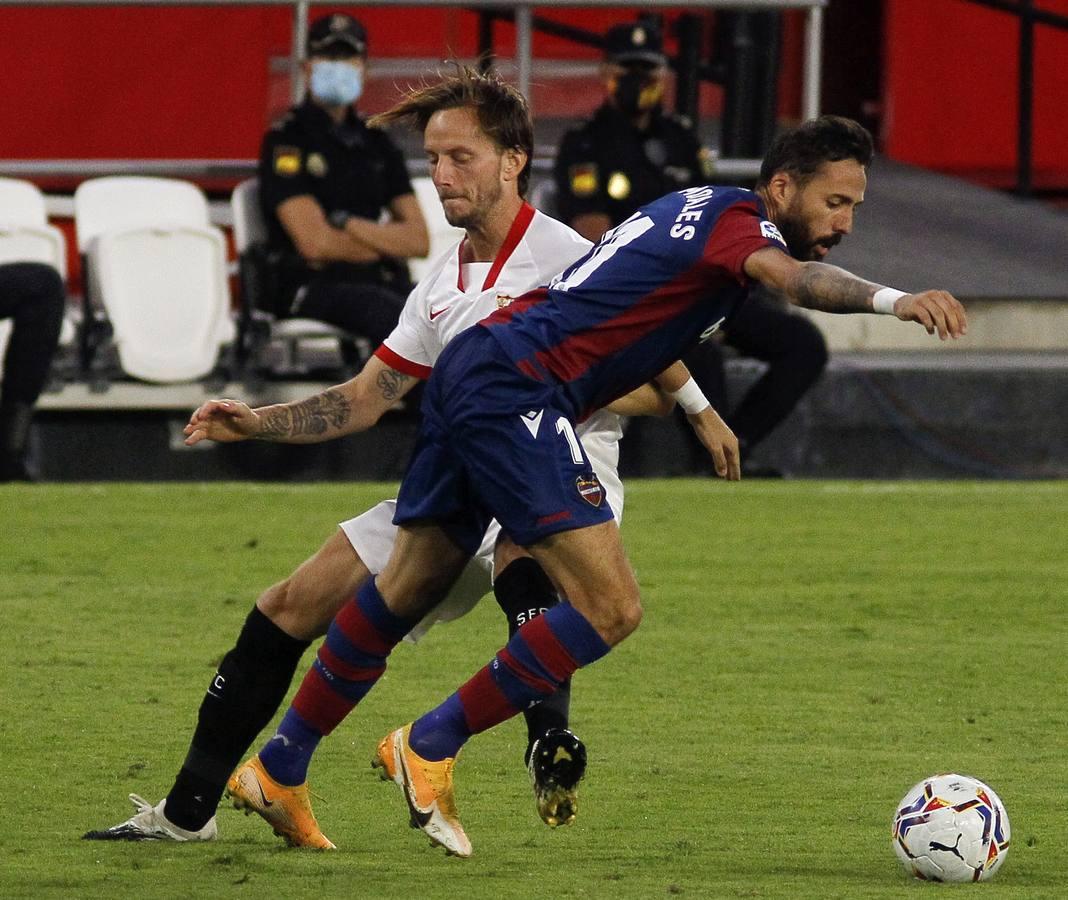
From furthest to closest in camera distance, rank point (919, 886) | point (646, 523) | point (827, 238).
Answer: point (646, 523) → point (827, 238) → point (919, 886)

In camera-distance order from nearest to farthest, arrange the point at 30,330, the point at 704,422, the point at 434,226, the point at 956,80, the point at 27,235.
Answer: the point at 704,422, the point at 30,330, the point at 27,235, the point at 434,226, the point at 956,80

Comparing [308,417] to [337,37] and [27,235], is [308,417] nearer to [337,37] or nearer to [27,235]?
[337,37]

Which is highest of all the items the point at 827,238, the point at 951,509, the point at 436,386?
the point at 827,238

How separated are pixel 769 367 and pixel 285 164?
2.25m

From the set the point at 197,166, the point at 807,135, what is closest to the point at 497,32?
the point at 197,166

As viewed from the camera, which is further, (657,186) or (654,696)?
(657,186)

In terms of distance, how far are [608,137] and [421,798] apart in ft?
20.6

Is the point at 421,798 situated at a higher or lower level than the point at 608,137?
lower

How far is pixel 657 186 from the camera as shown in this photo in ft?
32.6

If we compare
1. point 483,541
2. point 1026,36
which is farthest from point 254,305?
point 483,541

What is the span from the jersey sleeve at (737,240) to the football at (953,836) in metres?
1.02

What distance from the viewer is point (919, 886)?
4.04 meters

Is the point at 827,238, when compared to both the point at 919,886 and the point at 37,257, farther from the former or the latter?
the point at 37,257

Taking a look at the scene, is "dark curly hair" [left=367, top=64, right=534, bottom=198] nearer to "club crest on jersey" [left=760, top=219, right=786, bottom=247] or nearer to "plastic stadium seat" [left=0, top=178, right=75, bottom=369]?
"club crest on jersey" [left=760, top=219, right=786, bottom=247]
